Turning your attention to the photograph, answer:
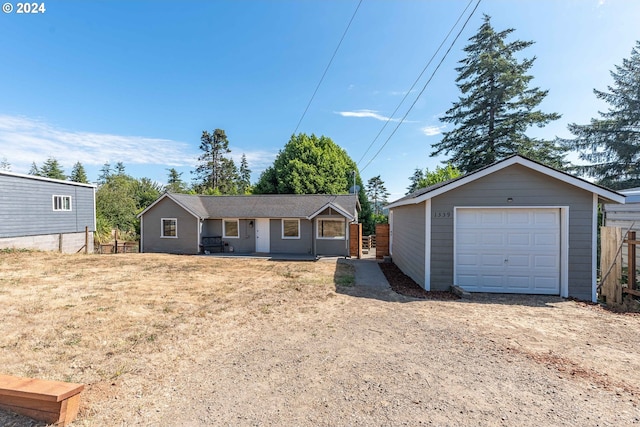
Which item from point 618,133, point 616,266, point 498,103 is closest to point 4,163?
point 498,103

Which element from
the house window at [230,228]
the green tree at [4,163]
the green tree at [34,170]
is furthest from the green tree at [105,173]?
the house window at [230,228]

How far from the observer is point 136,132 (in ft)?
87.1

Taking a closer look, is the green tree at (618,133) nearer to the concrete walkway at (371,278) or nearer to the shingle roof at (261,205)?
the shingle roof at (261,205)

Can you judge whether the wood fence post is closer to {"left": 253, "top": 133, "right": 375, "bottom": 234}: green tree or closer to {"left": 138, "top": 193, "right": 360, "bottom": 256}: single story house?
{"left": 138, "top": 193, "right": 360, "bottom": 256}: single story house

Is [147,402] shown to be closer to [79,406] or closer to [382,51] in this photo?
[79,406]

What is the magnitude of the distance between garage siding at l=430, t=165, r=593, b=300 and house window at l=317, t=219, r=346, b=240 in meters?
8.63

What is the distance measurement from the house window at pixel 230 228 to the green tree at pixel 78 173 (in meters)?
38.6

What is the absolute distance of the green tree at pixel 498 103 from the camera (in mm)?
20094

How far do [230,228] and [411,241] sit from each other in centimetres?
1227

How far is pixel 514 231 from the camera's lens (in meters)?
7.63

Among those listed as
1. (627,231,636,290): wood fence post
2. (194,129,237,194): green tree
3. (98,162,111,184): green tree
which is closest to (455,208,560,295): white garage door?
Answer: (627,231,636,290): wood fence post

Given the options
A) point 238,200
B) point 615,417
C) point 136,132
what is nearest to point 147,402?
point 615,417

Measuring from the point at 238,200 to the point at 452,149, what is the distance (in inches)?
693

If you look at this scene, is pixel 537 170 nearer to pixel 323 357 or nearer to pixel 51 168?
pixel 323 357
